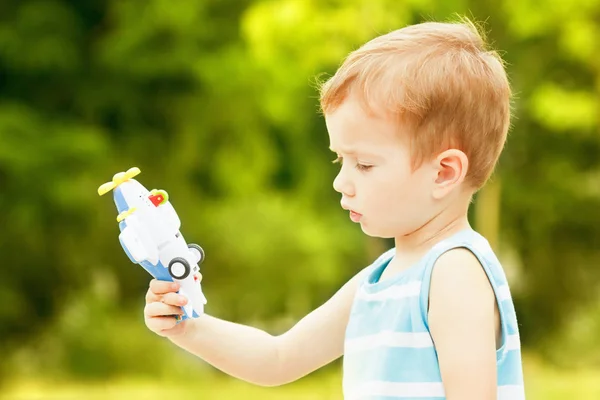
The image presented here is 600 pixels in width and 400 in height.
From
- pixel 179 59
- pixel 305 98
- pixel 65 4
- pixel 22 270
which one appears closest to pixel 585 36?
pixel 305 98

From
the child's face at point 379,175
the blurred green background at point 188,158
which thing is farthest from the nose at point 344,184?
the blurred green background at point 188,158

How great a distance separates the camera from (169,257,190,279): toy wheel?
1.39 metres

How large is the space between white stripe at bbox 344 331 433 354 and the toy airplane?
25 centimetres

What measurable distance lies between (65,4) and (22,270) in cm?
225

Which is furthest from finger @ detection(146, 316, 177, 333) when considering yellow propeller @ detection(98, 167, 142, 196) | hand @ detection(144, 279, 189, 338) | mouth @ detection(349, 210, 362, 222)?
mouth @ detection(349, 210, 362, 222)

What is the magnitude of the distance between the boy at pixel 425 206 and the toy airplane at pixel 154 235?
3cm

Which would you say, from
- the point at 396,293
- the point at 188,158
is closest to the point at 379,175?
the point at 396,293

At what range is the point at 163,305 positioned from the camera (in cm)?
144

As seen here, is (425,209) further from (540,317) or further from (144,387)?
(540,317)

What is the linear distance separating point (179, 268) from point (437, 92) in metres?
0.43

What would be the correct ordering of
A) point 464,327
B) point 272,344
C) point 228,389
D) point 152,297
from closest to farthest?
point 464,327, point 152,297, point 272,344, point 228,389

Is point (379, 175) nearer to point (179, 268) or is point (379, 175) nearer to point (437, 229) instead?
point (437, 229)

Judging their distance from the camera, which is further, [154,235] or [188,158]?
[188,158]

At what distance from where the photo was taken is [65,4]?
27.2 feet
